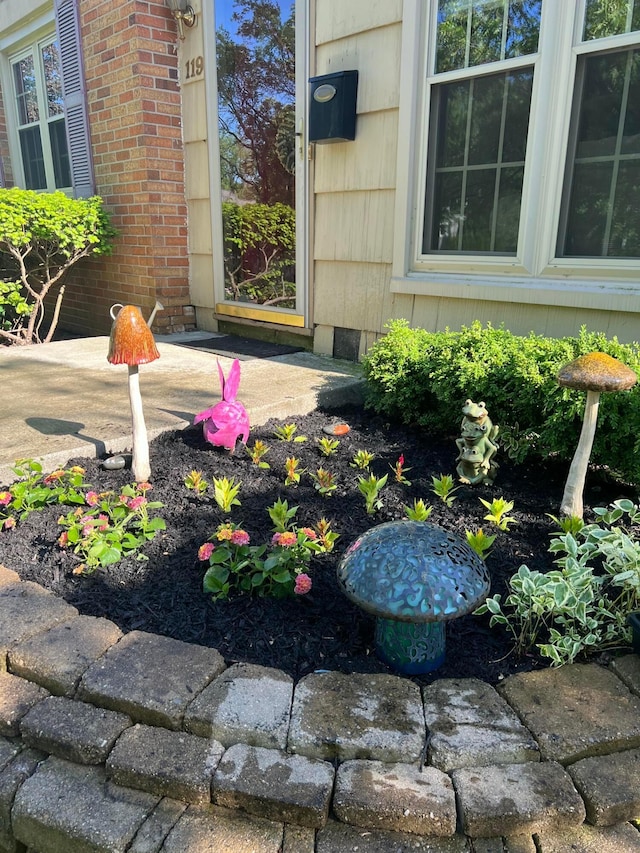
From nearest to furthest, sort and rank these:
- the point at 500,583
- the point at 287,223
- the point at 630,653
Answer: the point at 630,653
the point at 500,583
the point at 287,223

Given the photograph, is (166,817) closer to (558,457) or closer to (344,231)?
(558,457)

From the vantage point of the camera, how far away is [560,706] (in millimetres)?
1407

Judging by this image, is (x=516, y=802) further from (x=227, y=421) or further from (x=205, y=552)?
(x=227, y=421)

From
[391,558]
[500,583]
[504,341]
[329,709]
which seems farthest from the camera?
[504,341]

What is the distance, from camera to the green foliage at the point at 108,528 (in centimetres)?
200

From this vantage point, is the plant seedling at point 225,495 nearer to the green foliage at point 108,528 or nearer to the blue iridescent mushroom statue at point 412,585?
the green foliage at point 108,528

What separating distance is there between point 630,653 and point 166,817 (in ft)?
4.00

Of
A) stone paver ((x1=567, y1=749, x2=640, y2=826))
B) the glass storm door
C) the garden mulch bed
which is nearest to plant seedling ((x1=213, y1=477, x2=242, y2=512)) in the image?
the garden mulch bed

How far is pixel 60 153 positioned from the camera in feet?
22.7

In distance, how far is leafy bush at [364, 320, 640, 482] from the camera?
2.40 m

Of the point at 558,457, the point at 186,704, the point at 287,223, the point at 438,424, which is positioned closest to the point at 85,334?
the point at 287,223

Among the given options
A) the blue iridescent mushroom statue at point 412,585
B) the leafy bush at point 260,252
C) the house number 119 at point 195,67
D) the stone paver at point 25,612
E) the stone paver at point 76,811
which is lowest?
the stone paver at point 76,811

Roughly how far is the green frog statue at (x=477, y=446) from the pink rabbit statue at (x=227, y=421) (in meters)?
0.99

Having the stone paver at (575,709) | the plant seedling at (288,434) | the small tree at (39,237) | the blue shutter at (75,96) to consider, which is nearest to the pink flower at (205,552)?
the stone paver at (575,709)
